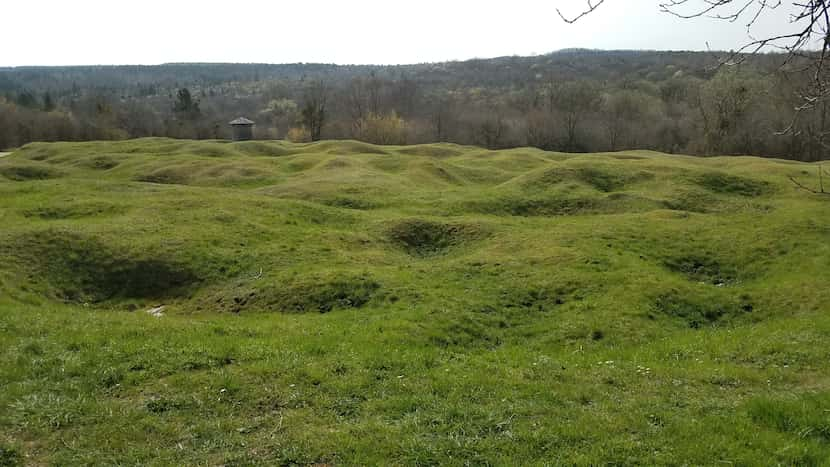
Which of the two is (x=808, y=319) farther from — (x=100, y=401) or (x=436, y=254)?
(x=100, y=401)

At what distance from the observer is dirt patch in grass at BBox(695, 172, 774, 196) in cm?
3700

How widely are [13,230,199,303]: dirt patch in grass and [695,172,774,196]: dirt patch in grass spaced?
106 feet

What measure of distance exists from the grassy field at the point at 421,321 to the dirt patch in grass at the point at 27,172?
325 inches

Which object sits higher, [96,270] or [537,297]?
[537,297]

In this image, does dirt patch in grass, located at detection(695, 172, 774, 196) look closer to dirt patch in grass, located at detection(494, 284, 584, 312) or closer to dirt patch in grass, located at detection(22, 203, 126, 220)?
dirt patch in grass, located at detection(494, 284, 584, 312)

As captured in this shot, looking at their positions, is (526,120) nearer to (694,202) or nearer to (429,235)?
(694,202)

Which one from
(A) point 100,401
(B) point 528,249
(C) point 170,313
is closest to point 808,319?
(B) point 528,249


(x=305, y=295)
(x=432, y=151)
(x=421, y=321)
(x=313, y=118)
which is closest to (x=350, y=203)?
(x=305, y=295)

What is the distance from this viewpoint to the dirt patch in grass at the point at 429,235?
27.0 metres

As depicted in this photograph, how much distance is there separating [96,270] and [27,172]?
2819 cm

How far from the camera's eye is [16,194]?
3434cm

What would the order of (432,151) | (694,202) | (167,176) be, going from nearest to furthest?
(694,202) < (167,176) < (432,151)

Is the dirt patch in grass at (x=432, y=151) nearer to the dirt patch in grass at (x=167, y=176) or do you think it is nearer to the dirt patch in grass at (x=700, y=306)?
the dirt patch in grass at (x=167, y=176)

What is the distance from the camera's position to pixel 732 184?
37875 mm
